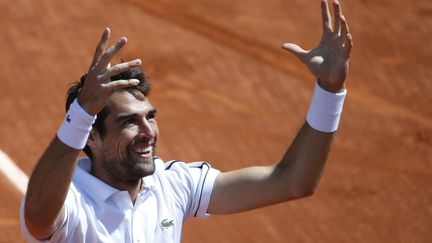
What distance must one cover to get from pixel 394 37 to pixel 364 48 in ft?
2.00

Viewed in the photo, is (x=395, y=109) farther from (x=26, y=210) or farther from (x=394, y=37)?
(x=26, y=210)

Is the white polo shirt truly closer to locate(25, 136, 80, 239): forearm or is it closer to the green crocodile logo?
the green crocodile logo

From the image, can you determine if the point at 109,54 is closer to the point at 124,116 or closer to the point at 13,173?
the point at 124,116

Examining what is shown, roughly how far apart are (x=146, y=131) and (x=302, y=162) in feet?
2.80

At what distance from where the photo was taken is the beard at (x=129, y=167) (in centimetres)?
497

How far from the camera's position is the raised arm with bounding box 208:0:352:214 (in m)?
4.96

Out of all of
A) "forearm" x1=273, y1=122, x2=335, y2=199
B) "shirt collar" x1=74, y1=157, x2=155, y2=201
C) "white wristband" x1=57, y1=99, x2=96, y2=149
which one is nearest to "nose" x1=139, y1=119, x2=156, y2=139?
"shirt collar" x1=74, y1=157, x2=155, y2=201

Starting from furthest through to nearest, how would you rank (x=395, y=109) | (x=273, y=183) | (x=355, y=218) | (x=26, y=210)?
(x=395, y=109)
(x=355, y=218)
(x=273, y=183)
(x=26, y=210)

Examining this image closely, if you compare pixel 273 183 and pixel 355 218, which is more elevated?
pixel 273 183

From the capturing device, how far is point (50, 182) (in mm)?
4406

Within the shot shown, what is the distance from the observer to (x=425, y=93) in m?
11.3

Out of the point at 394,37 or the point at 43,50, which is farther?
the point at 394,37

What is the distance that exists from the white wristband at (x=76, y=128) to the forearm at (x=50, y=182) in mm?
28

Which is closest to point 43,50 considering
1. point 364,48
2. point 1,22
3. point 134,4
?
point 1,22
